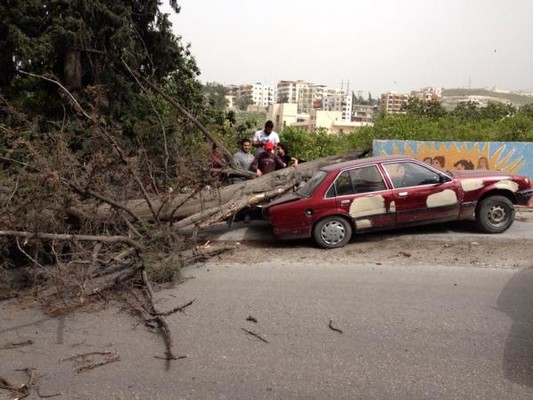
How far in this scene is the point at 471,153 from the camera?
467 inches

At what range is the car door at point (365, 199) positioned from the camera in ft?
26.8

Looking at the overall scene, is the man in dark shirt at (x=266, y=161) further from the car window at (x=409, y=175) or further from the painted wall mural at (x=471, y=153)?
the painted wall mural at (x=471, y=153)

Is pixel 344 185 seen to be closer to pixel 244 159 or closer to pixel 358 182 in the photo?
pixel 358 182

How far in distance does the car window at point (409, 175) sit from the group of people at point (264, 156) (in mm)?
2623

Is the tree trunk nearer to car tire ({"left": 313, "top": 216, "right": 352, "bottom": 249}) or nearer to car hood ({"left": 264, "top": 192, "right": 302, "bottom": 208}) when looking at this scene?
car hood ({"left": 264, "top": 192, "right": 302, "bottom": 208})

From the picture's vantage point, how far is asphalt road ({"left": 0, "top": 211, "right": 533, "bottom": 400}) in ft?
12.9

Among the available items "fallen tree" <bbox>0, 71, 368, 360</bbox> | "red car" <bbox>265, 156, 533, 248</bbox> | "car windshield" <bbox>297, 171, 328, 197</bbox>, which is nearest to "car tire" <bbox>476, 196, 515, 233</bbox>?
"red car" <bbox>265, 156, 533, 248</bbox>

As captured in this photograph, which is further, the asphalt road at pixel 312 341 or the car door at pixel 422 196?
the car door at pixel 422 196

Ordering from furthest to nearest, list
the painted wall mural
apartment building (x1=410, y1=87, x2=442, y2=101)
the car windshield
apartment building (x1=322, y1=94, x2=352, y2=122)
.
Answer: apartment building (x1=322, y1=94, x2=352, y2=122) → apartment building (x1=410, y1=87, x2=442, y2=101) → the painted wall mural → the car windshield

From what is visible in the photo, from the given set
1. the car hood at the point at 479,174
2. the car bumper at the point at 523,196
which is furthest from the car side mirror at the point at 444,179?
the car bumper at the point at 523,196

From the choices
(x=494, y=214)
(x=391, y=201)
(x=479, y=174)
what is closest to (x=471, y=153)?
(x=479, y=174)

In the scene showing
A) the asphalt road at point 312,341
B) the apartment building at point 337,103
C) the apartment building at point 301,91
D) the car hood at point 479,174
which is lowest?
the asphalt road at point 312,341

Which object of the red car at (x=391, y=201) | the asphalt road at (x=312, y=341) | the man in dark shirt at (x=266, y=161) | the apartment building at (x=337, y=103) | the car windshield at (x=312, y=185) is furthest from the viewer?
the apartment building at (x=337, y=103)

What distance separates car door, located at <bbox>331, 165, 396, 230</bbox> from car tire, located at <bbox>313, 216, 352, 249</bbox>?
0.20m
